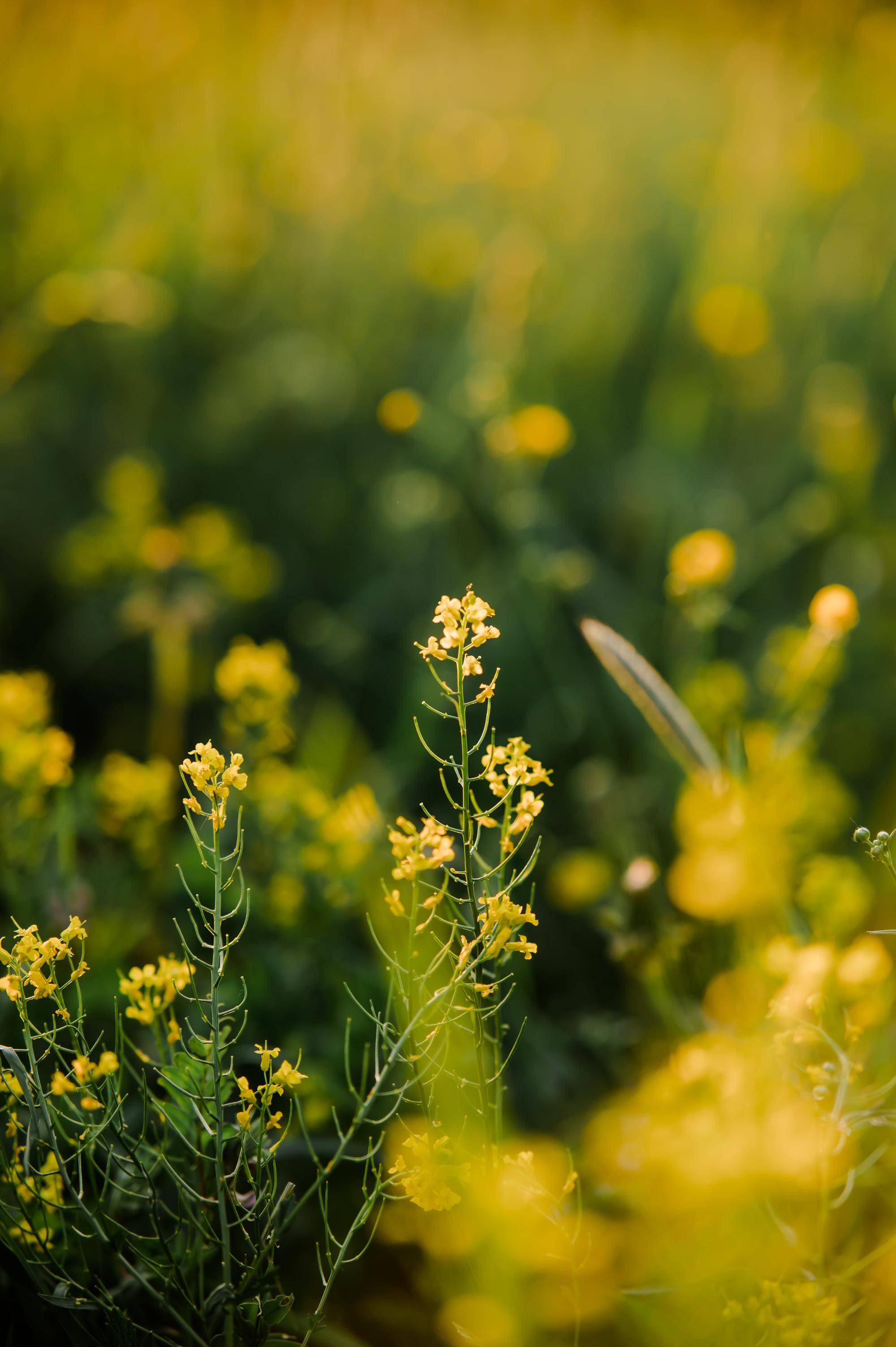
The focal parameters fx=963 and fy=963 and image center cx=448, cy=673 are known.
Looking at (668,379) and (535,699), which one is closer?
(535,699)

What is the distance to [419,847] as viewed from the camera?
2.09 feet

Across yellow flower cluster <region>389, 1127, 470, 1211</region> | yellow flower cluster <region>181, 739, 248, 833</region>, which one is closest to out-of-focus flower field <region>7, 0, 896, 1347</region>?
yellow flower cluster <region>389, 1127, 470, 1211</region>

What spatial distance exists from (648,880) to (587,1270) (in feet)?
1.12

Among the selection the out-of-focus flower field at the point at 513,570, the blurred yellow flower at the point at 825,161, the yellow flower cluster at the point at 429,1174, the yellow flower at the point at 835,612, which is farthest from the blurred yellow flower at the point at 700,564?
the blurred yellow flower at the point at 825,161

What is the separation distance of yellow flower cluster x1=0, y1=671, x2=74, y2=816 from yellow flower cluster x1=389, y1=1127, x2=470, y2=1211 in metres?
0.53

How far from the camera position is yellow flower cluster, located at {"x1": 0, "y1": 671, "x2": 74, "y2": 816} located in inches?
37.6

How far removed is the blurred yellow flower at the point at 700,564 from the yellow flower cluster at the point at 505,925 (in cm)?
56

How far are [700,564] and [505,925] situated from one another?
574 mm

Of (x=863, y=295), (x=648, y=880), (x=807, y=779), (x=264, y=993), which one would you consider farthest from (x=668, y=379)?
(x=264, y=993)

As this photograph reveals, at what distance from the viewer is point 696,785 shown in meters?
1.07

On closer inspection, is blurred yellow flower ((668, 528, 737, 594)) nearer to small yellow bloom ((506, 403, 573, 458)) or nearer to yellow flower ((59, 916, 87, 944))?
small yellow bloom ((506, 403, 573, 458))

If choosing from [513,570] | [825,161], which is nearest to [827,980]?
[513,570]

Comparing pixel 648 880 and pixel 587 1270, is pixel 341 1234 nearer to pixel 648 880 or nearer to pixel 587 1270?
pixel 587 1270

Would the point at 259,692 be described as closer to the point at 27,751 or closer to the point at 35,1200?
the point at 27,751
